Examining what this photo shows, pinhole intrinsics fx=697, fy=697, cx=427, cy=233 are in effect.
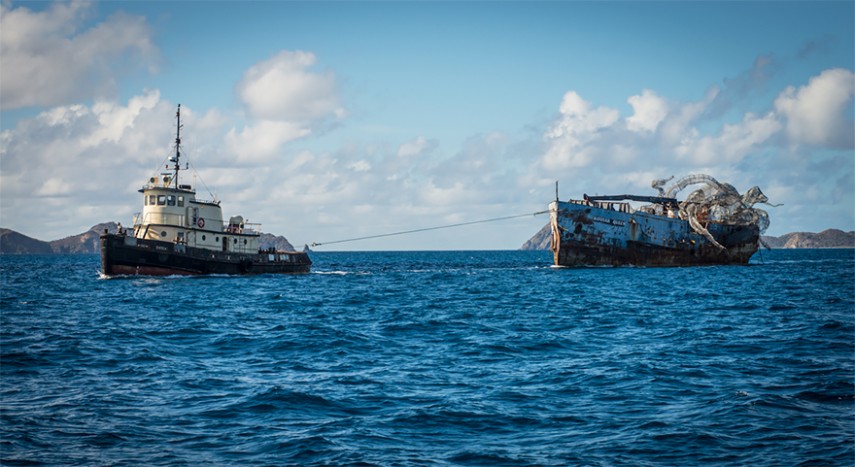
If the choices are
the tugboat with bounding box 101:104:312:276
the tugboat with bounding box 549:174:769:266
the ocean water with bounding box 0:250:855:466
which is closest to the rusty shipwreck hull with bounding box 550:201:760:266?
the tugboat with bounding box 549:174:769:266

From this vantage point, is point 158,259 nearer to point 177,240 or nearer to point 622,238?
point 177,240

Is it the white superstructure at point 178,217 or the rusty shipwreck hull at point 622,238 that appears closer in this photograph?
the white superstructure at point 178,217

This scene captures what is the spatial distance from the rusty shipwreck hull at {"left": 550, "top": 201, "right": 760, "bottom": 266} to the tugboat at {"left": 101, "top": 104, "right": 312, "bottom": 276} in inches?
1199

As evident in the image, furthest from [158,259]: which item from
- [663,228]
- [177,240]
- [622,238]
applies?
[663,228]

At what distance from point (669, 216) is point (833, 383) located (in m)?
66.7

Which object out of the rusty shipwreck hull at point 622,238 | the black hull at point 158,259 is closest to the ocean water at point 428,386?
the black hull at point 158,259

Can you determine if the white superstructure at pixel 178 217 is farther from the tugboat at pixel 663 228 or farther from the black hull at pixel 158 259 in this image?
the tugboat at pixel 663 228

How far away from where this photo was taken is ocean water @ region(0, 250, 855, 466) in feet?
37.4

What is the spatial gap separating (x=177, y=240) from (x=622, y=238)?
1735 inches

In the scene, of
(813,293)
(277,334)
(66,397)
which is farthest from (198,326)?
(813,293)

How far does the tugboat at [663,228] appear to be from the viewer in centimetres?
7056

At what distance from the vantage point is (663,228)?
75.9 metres

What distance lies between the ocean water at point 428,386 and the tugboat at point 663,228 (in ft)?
124

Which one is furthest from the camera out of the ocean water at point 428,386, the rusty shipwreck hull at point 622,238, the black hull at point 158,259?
the rusty shipwreck hull at point 622,238
